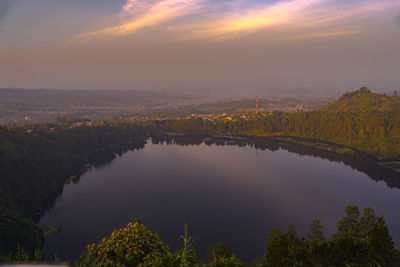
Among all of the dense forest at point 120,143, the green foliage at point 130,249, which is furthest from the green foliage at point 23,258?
the dense forest at point 120,143

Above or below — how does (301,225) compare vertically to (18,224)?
below

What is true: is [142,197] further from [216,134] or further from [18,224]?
[216,134]

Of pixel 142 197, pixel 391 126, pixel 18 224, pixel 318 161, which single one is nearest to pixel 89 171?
pixel 142 197

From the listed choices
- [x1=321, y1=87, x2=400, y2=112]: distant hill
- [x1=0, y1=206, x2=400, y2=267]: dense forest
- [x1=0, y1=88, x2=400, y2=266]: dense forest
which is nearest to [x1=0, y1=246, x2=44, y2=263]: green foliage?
[x1=0, y1=206, x2=400, y2=267]: dense forest

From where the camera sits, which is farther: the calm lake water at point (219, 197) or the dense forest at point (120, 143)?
the calm lake water at point (219, 197)

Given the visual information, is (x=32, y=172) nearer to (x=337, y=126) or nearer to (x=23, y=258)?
(x=23, y=258)

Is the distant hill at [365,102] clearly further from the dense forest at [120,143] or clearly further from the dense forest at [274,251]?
the dense forest at [274,251]
